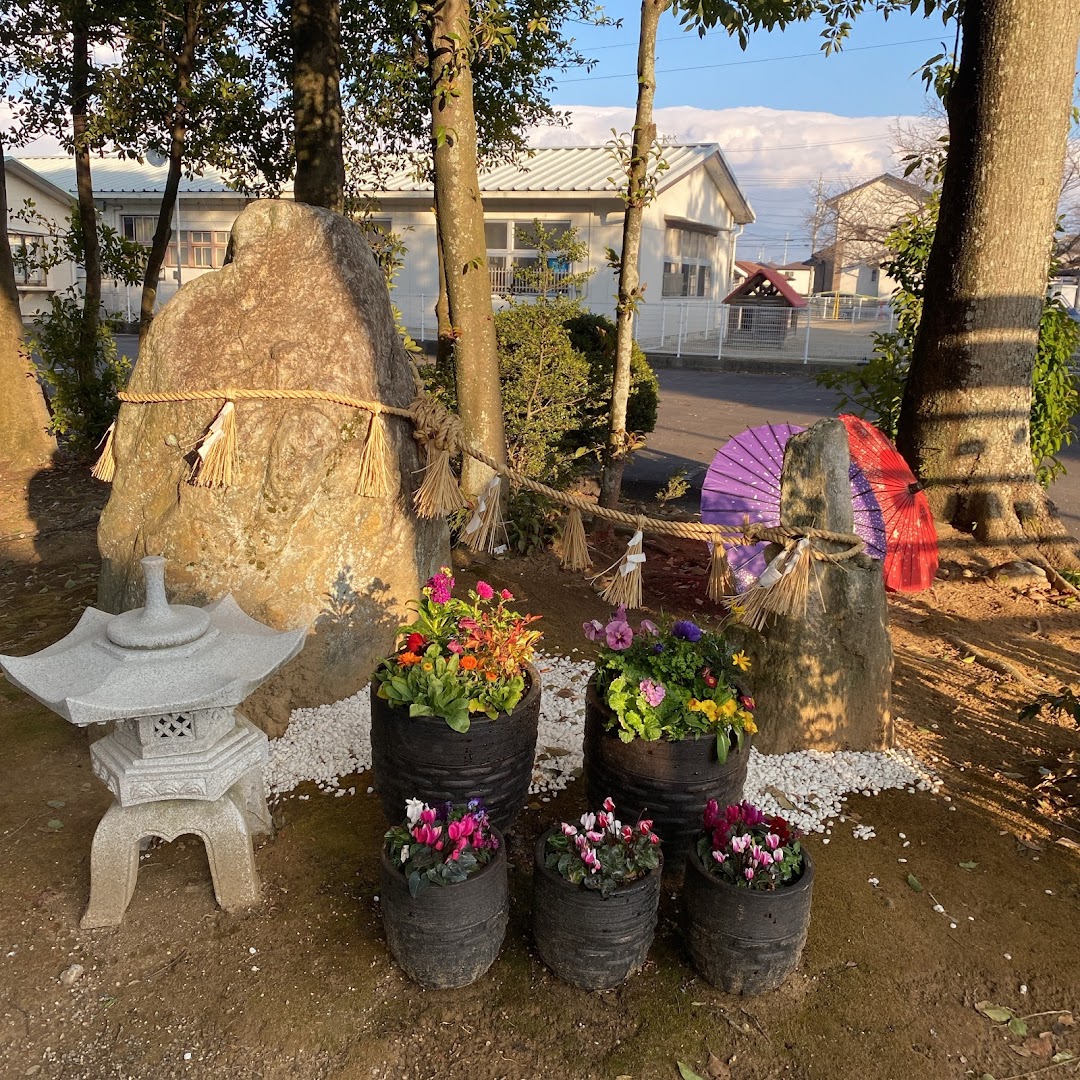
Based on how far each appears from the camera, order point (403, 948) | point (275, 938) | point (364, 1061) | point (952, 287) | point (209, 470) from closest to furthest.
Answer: point (364, 1061), point (403, 948), point (275, 938), point (209, 470), point (952, 287)

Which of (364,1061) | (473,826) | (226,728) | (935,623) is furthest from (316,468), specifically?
(935,623)

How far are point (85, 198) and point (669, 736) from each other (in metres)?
9.33

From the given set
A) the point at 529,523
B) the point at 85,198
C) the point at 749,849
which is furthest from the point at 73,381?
the point at 749,849

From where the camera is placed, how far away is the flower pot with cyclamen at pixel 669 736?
3010 millimetres

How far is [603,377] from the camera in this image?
818 cm

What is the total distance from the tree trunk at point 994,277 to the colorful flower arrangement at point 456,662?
449 cm

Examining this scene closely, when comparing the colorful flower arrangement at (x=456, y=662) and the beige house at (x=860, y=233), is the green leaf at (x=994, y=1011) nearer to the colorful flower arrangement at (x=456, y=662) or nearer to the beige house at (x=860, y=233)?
the colorful flower arrangement at (x=456, y=662)

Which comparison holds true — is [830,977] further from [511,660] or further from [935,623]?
[935,623]

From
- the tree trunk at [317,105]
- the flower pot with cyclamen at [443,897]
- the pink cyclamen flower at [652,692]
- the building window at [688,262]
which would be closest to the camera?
the flower pot with cyclamen at [443,897]

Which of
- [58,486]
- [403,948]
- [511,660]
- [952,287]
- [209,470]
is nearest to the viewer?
[403,948]

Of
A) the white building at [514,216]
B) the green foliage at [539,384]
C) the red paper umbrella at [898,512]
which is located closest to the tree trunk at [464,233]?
the green foliage at [539,384]

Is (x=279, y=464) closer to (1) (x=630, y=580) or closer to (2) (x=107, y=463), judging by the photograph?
(2) (x=107, y=463)

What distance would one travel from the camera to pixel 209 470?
3.71 m

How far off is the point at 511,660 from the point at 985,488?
466 centimetres
